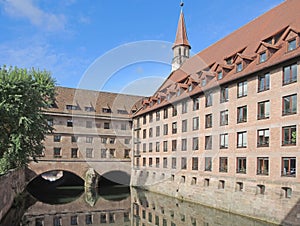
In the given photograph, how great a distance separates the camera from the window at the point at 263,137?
20.7 meters

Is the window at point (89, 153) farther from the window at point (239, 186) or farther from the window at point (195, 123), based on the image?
the window at point (239, 186)

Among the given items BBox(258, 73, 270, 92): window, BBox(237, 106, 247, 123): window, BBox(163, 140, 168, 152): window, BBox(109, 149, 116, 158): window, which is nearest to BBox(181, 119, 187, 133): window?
BBox(163, 140, 168, 152): window

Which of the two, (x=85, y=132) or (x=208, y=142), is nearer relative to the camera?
(x=208, y=142)

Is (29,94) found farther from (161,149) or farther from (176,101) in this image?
(161,149)

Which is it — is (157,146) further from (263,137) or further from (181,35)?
(181,35)

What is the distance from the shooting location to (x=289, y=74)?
19.4m

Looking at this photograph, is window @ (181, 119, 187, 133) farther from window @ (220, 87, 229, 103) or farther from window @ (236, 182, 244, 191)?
window @ (236, 182, 244, 191)

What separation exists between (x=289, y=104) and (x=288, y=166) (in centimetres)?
402

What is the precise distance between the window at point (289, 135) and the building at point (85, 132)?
28845mm

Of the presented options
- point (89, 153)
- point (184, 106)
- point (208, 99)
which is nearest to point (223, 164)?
point (208, 99)

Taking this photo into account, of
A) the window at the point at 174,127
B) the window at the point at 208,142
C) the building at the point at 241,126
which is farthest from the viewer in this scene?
the window at the point at 174,127

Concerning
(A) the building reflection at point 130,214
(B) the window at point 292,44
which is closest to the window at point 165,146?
(A) the building reflection at point 130,214

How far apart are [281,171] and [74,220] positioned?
15613mm

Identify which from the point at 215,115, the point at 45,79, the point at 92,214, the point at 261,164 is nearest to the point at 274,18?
the point at 215,115
